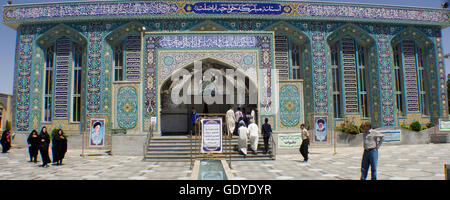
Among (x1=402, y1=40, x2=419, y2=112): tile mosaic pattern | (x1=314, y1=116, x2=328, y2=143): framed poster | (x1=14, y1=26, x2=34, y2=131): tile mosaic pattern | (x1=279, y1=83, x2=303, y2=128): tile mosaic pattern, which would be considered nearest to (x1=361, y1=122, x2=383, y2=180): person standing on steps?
(x1=314, y1=116, x2=328, y2=143): framed poster

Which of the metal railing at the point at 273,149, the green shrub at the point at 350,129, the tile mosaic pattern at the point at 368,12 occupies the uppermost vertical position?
the tile mosaic pattern at the point at 368,12

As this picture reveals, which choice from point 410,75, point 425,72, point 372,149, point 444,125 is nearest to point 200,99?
point 372,149

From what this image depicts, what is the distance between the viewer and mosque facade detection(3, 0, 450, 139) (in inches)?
521

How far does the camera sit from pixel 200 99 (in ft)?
44.5

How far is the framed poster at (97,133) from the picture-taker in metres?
10.2

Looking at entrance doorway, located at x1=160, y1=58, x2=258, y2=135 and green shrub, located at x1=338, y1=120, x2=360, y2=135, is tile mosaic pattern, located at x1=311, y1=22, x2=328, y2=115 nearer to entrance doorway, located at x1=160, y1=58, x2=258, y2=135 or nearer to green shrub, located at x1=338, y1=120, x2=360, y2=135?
green shrub, located at x1=338, y1=120, x2=360, y2=135

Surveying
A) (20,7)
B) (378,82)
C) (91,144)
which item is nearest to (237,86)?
(91,144)

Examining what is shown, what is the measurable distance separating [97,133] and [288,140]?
6812 millimetres

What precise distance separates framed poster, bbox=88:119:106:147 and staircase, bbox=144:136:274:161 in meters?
1.78

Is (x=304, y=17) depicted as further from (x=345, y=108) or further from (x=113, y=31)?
(x=113, y=31)

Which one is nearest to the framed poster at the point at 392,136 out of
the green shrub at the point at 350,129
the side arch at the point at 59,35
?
the green shrub at the point at 350,129

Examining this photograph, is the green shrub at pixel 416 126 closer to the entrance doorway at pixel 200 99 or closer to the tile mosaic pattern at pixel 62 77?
the entrance doorway at pixel 200 99

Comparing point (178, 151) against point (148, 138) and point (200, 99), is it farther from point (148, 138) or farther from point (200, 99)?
point (200, 99)

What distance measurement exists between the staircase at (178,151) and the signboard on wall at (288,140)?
685 millimetres
